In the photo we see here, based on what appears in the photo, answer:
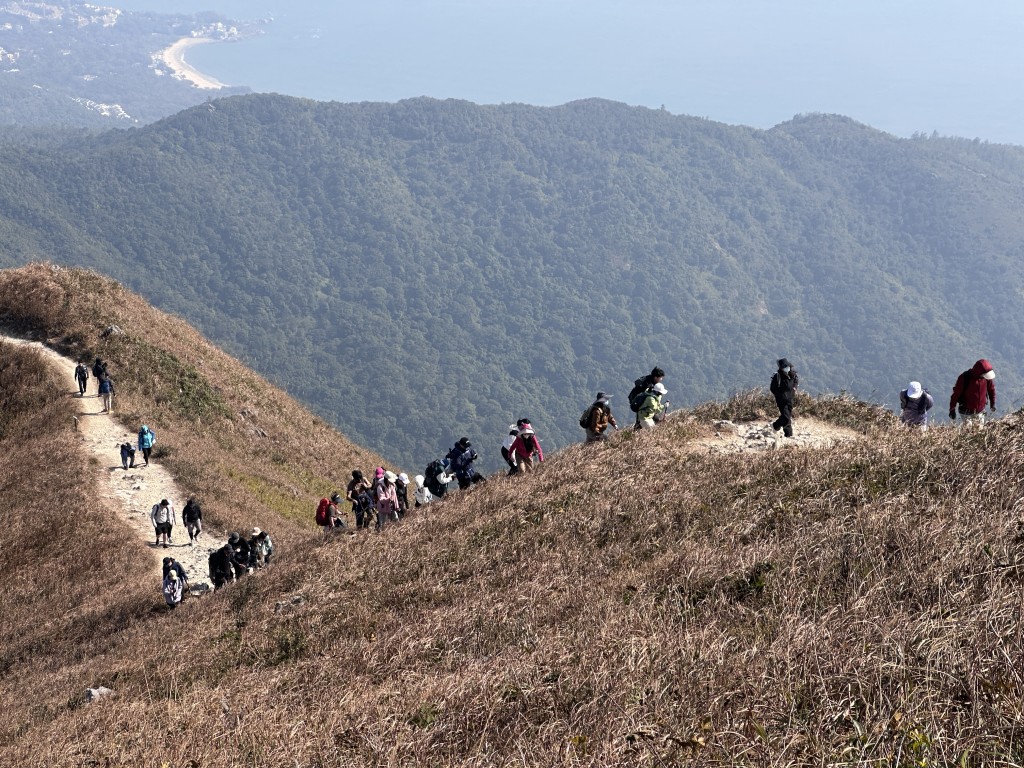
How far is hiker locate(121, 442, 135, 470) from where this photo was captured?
26.9 metres

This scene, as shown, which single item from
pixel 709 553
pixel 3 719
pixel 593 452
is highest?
pixel 593 452

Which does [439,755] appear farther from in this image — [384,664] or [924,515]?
[924,515]

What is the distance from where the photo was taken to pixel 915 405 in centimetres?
1677

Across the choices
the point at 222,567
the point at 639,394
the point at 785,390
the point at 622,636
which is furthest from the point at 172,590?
the point at 622,636

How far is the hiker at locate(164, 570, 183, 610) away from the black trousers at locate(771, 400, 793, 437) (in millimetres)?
12910

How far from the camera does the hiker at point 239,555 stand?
1877 cm

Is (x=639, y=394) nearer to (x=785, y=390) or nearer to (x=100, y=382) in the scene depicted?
(x=785, y=390)

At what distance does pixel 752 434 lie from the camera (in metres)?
17.5

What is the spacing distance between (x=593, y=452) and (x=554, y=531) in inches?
177

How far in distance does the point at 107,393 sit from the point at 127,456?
438 cm

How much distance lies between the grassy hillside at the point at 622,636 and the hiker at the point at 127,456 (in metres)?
10.6

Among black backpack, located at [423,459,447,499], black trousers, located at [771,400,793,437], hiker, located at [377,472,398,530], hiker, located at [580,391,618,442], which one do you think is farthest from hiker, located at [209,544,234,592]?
black trousers, located at [771,400,793,437]

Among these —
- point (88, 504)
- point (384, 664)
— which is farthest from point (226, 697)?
point (88, 504)

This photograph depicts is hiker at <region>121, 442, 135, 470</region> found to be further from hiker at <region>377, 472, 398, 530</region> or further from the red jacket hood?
the red jacket hood
